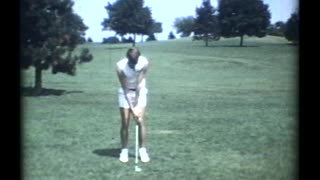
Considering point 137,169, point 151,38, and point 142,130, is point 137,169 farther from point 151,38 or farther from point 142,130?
point 151,38

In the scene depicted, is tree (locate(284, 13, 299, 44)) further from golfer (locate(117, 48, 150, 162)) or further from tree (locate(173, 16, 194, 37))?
golfer (locate(117, 48, 150, 162))

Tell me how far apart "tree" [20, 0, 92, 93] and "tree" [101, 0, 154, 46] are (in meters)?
0.19

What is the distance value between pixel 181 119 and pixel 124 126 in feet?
1.32

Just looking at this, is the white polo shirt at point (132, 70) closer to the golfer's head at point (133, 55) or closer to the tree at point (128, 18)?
the golfer's head at point (133, 55)

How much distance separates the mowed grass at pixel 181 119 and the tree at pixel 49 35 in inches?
3.1

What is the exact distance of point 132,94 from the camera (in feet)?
12.5

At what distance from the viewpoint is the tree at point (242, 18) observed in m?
3.90

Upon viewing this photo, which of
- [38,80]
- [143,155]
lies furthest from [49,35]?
[143,155]

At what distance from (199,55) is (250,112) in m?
0.52

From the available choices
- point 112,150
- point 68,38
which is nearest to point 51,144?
point 112,150

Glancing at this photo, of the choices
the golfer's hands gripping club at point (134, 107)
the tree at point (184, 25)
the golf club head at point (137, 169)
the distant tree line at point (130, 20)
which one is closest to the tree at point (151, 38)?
the distant tree line at point (130, 20)

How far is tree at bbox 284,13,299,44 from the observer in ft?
12.6

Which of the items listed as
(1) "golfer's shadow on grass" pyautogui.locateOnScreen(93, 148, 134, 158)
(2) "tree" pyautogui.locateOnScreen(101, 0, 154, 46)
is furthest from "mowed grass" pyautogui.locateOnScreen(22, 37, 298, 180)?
(2) "tree" pyautogui.locateOnScreen(101, 0, 154, 46)
